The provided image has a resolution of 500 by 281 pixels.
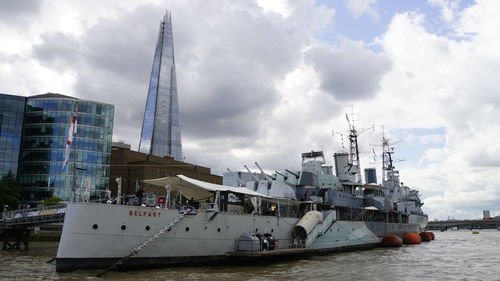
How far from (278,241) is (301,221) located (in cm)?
328

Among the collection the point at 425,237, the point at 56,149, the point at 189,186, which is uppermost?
the point at 56,149

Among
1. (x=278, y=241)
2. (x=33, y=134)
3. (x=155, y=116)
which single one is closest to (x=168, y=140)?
(x=155, y=116)

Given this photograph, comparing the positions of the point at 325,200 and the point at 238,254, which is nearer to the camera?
the point at 238,254

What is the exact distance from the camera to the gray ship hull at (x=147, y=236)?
20234 mm

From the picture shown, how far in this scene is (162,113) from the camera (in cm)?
15525

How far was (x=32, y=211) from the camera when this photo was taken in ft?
114

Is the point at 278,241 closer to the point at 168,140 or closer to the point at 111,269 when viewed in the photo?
the point at 111,269

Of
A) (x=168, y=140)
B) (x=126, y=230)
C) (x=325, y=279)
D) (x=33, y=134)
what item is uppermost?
(x=168, y=140)

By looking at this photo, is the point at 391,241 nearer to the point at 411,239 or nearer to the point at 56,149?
the point at 411,239

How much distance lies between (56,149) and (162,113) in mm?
82793

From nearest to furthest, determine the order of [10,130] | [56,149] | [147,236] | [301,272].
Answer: [147,236]
[301,272]
[10,130]
[56,149]

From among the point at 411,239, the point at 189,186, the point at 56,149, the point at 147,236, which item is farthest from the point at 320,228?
the point at 56,149

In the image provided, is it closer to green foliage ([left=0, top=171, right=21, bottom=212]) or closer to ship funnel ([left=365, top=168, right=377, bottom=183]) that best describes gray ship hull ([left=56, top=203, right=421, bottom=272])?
ship funnel ([left=365, top=168, right=377, bottom=183])

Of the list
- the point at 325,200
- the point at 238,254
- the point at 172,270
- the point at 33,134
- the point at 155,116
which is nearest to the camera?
the point at 172,270
